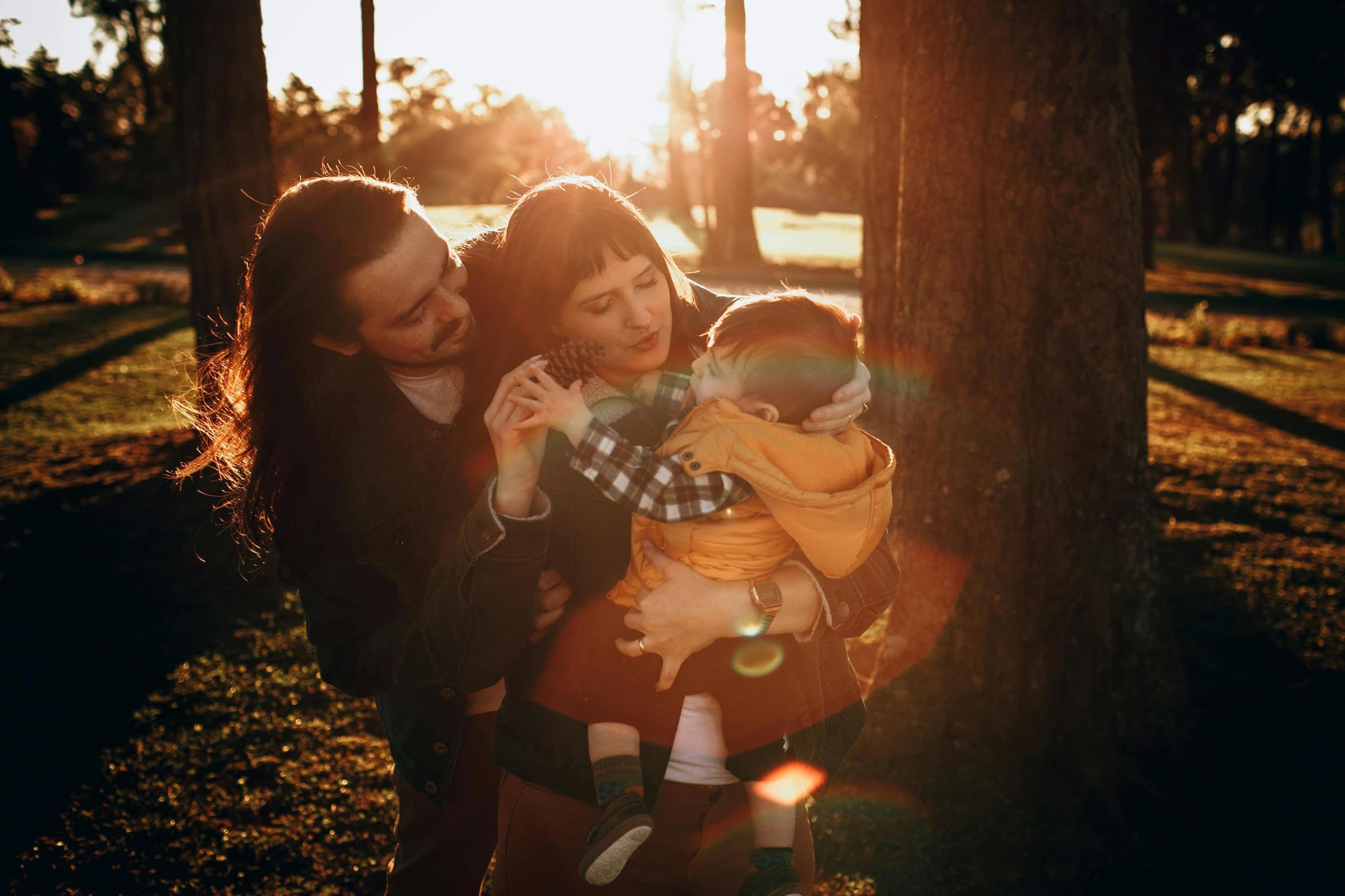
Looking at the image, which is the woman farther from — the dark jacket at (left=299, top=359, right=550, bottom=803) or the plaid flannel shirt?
the dark jacket at (left=299, top=359, right=550, bottom=803)

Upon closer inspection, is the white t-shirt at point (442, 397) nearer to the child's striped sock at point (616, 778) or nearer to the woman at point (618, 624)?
the woman at point (618, 624)

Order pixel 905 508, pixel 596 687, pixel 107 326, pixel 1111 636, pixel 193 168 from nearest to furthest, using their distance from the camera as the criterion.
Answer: pixel 596 687
pixel 1111 636
pixel 905 508
pixel 193 168
pixel 107 326

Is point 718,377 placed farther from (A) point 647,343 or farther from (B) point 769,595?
(B) point 769,595

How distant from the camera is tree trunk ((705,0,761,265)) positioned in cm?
1633

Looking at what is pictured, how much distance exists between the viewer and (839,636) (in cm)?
211

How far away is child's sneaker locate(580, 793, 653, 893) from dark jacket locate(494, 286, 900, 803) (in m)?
0.11

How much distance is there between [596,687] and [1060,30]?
277 centimetres

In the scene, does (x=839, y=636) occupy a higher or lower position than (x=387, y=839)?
higher

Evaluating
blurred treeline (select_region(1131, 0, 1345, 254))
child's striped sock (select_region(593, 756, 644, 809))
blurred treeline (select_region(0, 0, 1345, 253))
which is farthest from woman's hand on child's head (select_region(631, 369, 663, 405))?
blurred treeline (select_region(1131, 0, 1345, 254))

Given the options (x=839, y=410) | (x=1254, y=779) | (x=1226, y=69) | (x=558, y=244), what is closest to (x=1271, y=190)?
(x=1226, y=69)

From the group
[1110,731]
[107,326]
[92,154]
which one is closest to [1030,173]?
[1110,731]

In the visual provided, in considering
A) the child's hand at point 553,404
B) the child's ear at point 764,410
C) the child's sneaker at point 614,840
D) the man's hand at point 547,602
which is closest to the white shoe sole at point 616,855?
the child's sneaker at point 614,840

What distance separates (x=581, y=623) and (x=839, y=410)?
0.83 meters

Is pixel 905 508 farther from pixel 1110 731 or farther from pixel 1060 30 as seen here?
pixel 1060 30
